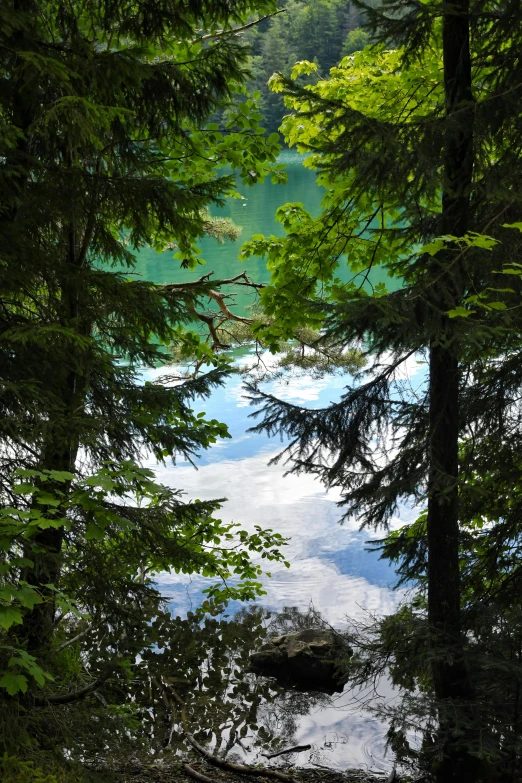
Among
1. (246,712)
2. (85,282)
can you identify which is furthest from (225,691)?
(85,282)

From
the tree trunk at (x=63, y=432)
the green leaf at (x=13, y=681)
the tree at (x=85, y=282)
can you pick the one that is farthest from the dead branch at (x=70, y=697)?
the green leaf at (x=13, y=681)

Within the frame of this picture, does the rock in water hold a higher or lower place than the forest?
lower

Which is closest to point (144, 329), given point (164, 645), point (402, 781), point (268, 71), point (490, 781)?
point (490, 781)

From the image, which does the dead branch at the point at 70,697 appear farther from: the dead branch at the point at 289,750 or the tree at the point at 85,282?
the dead branch at the point at 289,750

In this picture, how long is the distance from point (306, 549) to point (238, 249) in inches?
773

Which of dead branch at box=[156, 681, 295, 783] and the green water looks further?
the green water

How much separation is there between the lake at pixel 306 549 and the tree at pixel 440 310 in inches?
64.8

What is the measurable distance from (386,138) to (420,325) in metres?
0.99

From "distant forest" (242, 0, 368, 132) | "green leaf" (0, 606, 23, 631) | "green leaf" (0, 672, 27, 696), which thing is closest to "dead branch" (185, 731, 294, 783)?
"green leaf" (0, 672, 27, 696)

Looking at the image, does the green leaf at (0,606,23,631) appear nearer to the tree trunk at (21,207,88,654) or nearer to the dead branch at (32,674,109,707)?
the tree trunk at (21,207,88,654)

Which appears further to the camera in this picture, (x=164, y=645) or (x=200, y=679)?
(x=164, y=645)

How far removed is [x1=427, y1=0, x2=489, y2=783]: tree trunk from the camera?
3.77 metres

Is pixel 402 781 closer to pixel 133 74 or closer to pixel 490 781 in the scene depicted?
pixel 490 781

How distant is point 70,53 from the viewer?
3.94 meters
